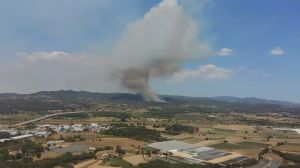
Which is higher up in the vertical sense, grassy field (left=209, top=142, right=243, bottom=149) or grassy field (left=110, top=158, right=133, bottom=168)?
grassy field (left=209, top=142, right=243, bottom=149)

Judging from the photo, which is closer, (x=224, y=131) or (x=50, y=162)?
(x=50, y=162)

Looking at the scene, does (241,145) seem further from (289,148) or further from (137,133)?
(137,133)

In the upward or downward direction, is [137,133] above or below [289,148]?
above

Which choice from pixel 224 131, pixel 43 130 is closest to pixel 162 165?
pixel 43 130

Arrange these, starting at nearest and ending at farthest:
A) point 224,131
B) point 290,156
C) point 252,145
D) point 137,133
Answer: point 290,156 → point 252,145 → point 137,133 → point 224,131

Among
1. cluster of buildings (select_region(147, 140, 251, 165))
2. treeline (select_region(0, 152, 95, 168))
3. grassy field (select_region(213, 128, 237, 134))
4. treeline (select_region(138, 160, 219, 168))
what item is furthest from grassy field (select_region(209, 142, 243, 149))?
treeline (select_region(0, 152, 95, 168))

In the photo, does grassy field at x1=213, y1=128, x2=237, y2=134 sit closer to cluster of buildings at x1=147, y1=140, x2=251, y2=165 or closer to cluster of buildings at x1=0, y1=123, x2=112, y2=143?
cluster of buildings at x1=0, y1=123, x2=112, y2=143

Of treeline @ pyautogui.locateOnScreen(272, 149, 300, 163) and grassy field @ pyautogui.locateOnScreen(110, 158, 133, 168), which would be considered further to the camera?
treeline @ pyautogui.locateOnScreen(272, 149, 300, 163)

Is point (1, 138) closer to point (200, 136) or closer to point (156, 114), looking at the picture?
point (200, 136)

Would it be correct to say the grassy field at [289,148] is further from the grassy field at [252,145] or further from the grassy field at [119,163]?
the grassy field at [119,163]
